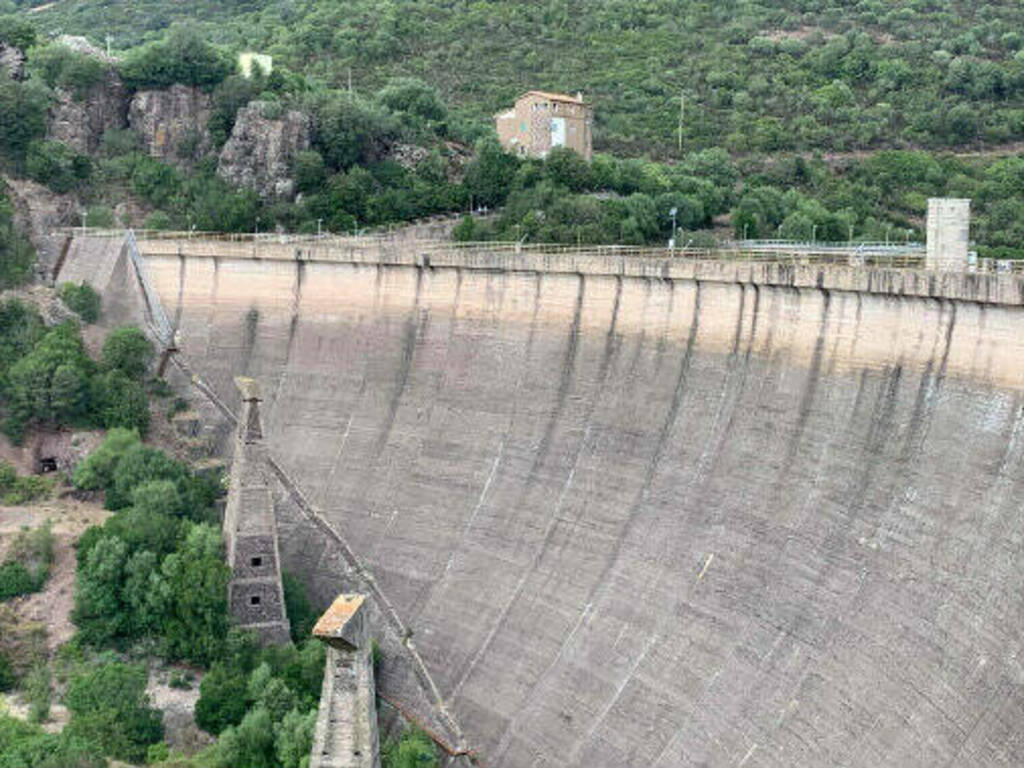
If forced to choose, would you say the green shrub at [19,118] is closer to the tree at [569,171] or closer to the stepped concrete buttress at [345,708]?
the tree at [569,171]

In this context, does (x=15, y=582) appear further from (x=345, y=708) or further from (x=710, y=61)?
(x=710, y=61)

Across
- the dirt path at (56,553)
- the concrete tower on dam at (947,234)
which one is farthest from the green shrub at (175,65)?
the concrete tower on dam at (947,234)

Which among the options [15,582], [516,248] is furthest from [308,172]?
[15,582]

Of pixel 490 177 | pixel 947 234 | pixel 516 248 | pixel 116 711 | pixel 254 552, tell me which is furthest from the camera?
pixel 490 177

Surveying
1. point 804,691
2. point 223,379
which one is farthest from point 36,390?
point 804,691

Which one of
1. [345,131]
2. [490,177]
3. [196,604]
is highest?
[345,131]

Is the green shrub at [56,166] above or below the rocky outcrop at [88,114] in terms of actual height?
below
